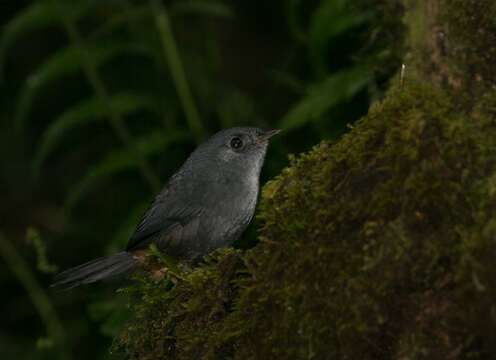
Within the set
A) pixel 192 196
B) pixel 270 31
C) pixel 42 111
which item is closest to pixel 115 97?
pixel 192 196

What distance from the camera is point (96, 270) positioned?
4.60 m

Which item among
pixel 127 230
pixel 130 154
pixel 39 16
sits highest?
pixel 39 16

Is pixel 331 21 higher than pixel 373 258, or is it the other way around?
pixel 331 21

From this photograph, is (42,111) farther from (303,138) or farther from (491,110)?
(491,110)

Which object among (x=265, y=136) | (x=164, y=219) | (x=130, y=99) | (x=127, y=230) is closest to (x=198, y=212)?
(x=164, y=219)

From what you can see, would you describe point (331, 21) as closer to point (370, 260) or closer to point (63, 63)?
point (63, 63)

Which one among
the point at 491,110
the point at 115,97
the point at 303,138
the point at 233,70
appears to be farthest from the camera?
the point at 233,70

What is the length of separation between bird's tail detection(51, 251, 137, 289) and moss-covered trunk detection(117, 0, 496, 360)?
150cm

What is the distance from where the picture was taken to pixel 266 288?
2664 mm

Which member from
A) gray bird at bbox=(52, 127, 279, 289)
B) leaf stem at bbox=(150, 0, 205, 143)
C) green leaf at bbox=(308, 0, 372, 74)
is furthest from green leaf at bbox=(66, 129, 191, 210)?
green leaf at bbox=(308, 0, 372, 74)

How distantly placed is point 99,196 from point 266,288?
17.1 feet

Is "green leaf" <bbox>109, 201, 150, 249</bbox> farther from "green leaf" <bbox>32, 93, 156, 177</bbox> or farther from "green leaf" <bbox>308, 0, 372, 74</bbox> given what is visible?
"green leaf" <bbox>308, 0, 372, 74</bbox>

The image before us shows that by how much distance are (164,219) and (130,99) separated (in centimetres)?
128

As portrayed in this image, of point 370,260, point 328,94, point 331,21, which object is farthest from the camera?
point 331,21
